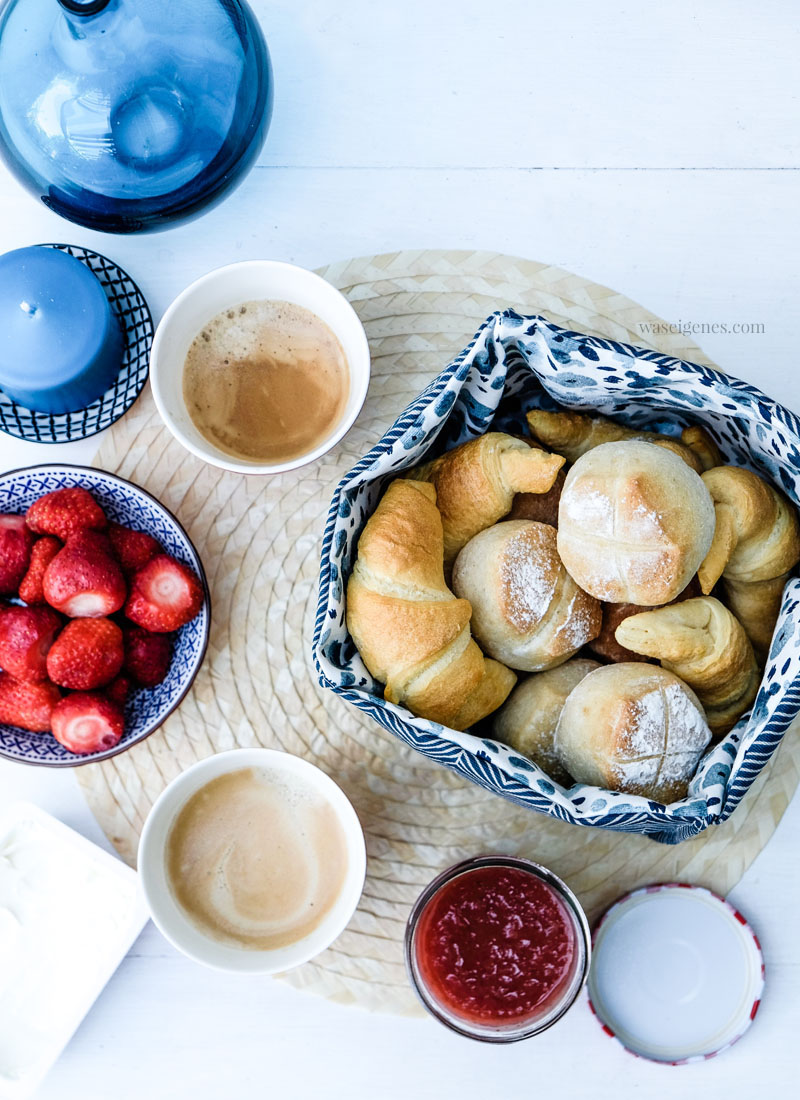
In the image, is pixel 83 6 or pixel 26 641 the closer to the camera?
pixel 83 6

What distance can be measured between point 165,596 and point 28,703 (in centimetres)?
20

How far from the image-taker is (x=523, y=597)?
970 mm

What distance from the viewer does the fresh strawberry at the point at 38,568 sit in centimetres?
110

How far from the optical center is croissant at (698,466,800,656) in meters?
0.97

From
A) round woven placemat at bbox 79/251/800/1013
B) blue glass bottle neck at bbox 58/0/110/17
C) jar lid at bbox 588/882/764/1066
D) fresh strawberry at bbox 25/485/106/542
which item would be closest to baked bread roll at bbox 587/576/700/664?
round woven placemat at bbox 79/251/800/1013

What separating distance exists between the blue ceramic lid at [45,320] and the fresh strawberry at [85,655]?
0.28 meters

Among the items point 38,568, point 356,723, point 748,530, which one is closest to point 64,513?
point 38,568

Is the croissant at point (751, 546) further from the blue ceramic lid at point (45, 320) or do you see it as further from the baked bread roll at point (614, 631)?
the blue ceramic lid at point (45, 320)

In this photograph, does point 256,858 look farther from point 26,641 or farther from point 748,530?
point 748,530

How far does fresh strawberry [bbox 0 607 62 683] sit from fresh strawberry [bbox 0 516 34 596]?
34 millimetres

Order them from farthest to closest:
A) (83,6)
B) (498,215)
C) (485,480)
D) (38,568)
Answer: (498,215) → (38,568) → (485,480) → (83,6)

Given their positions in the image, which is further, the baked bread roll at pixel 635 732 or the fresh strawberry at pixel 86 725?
the fresh strawberry at pixel 86 725

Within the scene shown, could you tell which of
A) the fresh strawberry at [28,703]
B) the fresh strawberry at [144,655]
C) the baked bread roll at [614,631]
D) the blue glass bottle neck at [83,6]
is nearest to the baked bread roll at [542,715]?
A: the baked bread roll at [614,631]

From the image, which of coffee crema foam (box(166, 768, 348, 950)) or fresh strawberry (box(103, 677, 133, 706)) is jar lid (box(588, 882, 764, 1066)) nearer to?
coffee crema foam (box(166, 768, 348, 950))
